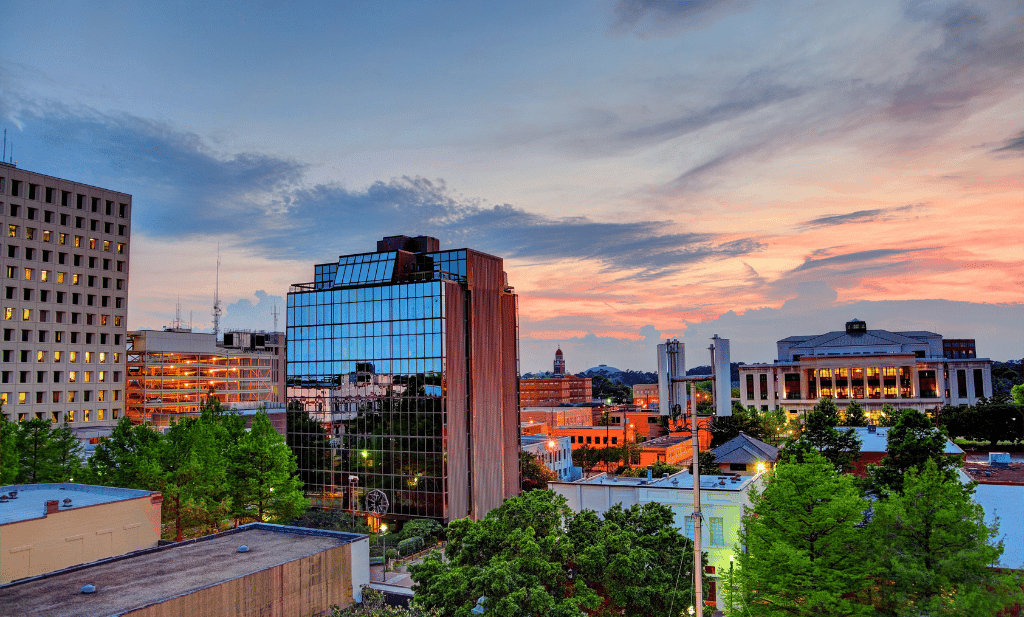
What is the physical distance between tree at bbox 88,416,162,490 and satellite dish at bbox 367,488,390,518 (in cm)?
2150

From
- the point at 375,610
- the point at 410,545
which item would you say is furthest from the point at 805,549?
the point at 410,545

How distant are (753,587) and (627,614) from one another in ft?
23.9

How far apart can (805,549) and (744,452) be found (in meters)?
56.9

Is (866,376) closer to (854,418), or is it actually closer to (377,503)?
(854,418)

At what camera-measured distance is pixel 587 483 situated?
2105 inches

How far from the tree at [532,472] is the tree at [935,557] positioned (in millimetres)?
58825

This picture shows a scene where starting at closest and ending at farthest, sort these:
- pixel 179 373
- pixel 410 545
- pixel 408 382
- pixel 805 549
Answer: pixel 805 549, pixel 410 545, pixel 408 382, pixel 179 373

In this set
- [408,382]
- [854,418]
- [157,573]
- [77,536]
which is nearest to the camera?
[157,573]

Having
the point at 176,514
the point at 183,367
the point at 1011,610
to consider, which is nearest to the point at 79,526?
the point at 176,514

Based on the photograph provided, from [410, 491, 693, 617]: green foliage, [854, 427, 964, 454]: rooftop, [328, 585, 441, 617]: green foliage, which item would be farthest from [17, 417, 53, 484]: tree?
[854, 427, 964, 454]: rooftop

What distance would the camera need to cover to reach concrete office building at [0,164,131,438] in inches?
3898

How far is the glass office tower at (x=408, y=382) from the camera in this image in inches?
2680

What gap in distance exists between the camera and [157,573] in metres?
33.3

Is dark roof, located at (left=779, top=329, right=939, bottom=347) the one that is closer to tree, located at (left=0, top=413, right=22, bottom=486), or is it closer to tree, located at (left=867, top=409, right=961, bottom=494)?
tree, located at (left=867, top=409, right=961, bottom=494)
